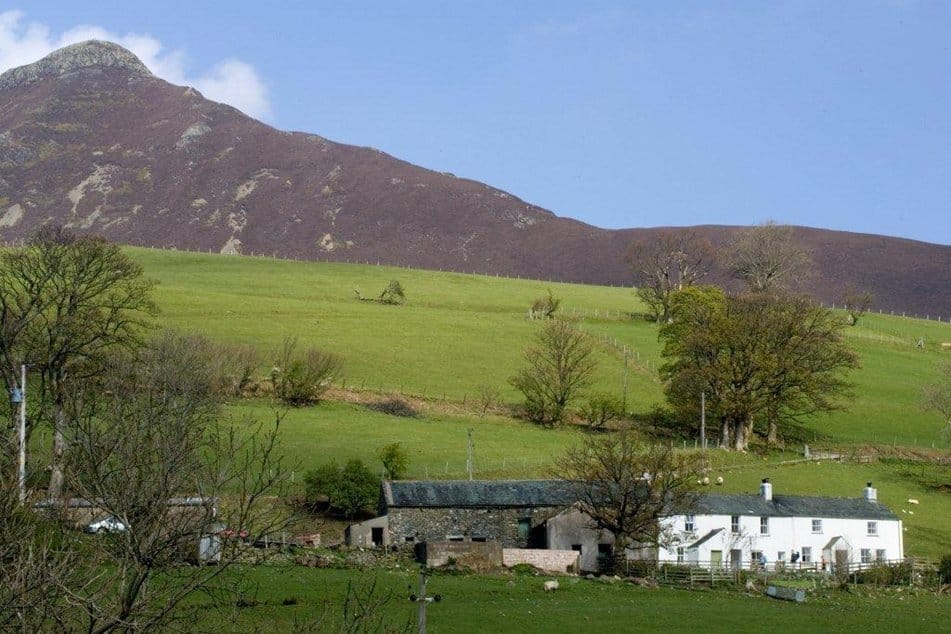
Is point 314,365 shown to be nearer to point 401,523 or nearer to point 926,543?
point 401,523

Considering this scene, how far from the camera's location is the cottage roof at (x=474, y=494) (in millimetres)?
49938

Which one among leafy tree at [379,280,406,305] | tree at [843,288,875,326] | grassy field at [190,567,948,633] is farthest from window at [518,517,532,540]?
tree at [843,288,875,326]

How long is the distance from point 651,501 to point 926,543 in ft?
49.7

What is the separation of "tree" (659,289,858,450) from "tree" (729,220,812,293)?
40564mm

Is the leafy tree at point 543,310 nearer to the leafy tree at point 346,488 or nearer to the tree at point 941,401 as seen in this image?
the tree at point 941,401

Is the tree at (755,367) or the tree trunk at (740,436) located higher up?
the tree at (755,367)

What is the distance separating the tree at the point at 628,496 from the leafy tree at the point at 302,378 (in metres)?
25.9

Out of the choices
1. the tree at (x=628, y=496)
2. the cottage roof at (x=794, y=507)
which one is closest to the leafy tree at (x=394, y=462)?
the tree at (x=628, y=496)

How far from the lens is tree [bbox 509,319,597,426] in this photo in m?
76.4

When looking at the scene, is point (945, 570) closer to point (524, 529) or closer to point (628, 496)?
point (628, 496)

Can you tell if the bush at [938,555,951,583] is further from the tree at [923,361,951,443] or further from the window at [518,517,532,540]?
the tree at [923,361,951,443]

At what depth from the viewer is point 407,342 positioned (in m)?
96.4

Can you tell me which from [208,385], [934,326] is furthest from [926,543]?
[934,326]

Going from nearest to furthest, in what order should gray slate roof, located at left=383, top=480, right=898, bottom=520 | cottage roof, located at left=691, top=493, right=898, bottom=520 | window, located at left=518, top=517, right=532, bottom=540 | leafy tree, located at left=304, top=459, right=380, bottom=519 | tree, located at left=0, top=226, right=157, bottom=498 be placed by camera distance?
gray slate roof, located at left=383, top=480, right=898, bottom=520 → window, located at left=518, top=517, right=532, bottom=540 → tree, located at left=0, top=226, right=157, bottom=498 → leafy tree, located at left=304, top=459, right=380, bottom=519 → cottage roof, located at left=691, top=493, right=898, bottom=520
